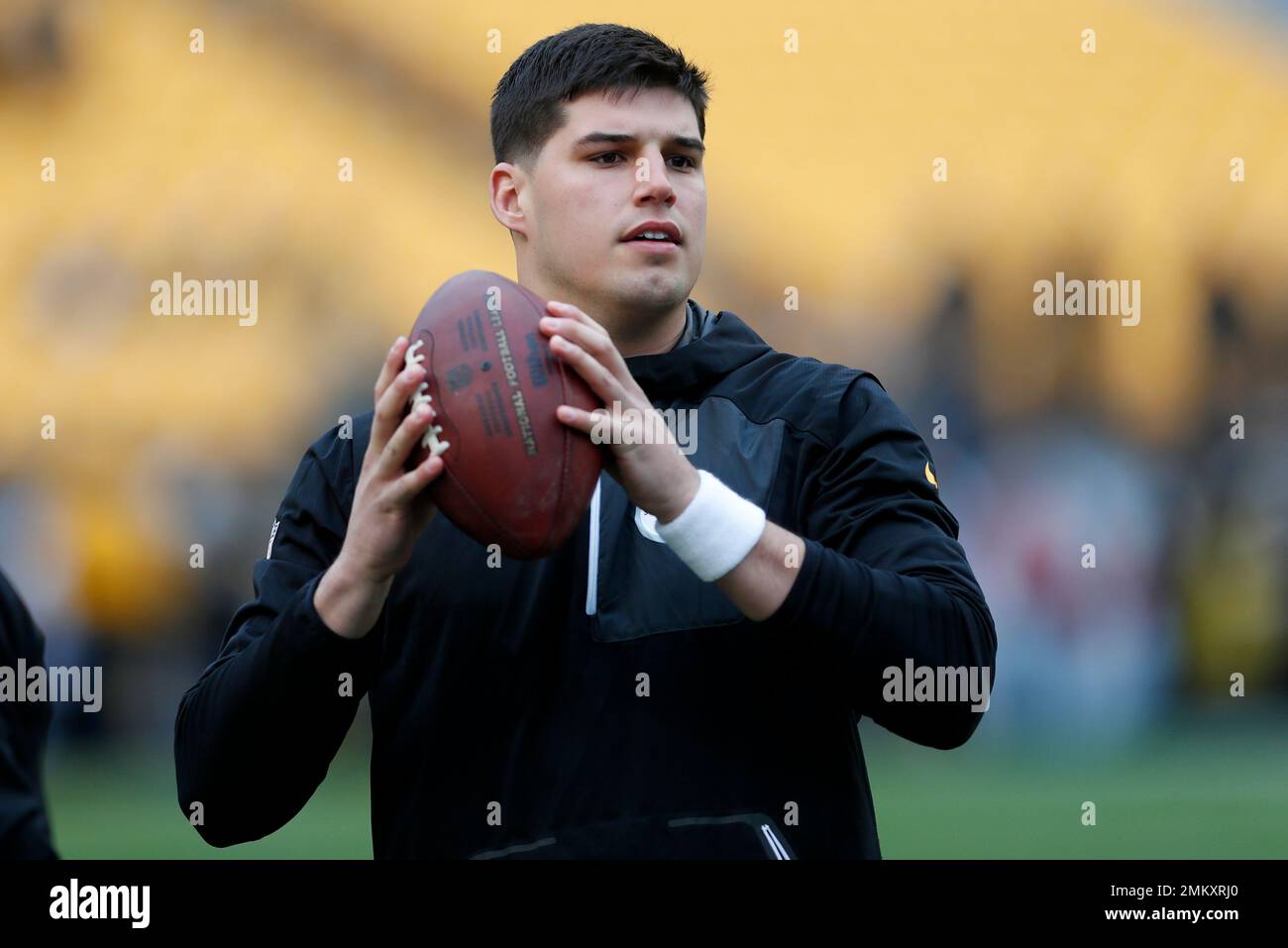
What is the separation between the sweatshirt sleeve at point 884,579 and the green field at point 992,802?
2.96 m

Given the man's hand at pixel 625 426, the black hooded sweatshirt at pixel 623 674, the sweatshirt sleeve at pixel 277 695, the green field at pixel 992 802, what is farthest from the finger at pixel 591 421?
the green field at pixel 992 802

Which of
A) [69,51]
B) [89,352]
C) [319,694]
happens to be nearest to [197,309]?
[89,352]

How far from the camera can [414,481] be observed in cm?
148

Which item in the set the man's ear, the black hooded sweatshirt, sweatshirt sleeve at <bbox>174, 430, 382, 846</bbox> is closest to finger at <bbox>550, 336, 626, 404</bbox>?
the black hooded sweatshirt

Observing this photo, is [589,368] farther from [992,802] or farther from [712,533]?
[992,802]

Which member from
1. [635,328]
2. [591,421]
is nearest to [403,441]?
[591,421]

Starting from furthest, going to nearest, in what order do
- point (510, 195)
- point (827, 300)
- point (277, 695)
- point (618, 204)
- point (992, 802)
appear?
point (827, 300), point (992, 802), point (510, 195), point (618, 204), point (277, 695)

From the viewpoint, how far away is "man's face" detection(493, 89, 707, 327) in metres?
1.80

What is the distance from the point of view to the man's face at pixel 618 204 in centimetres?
180

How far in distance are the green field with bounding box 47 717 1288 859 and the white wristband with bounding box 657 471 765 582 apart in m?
3.20

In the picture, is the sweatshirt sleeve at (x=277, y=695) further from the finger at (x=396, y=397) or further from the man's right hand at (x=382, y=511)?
the finger at (x=396, y=397)

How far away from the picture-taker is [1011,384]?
6.14 m

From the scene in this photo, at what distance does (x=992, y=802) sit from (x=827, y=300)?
230 cm
